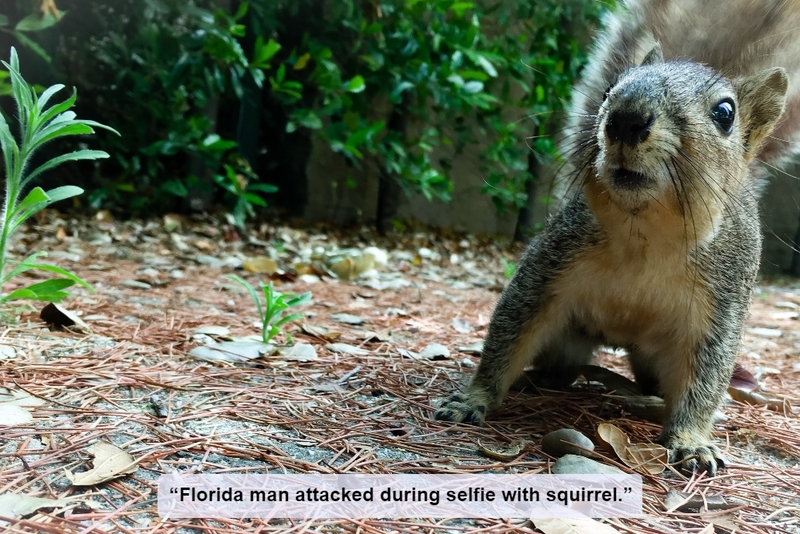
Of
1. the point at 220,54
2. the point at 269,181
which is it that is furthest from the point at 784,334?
the point at 269,181

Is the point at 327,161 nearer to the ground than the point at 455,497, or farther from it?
farther from it

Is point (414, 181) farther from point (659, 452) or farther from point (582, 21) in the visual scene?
point (659, 452)

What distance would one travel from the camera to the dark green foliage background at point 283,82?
4.04 meters

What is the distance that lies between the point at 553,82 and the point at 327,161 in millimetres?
2137

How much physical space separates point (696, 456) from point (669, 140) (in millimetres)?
779

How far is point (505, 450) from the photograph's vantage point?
1.48 metres

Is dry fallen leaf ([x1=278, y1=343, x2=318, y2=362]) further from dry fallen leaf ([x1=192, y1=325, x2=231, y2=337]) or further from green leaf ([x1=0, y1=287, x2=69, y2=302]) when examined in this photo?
green leaf ([x1=0, y1=287, x2=69, y2=302])

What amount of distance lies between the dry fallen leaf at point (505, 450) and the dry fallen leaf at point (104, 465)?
75 centimetres

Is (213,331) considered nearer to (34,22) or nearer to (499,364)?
Answer: (499,364)

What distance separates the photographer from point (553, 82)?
530 centimetres

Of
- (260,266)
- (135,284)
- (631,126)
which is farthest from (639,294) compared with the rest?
(260,266)

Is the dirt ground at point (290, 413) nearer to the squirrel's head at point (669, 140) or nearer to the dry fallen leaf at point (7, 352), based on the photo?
the dry fallen leaf at point (7, 352)

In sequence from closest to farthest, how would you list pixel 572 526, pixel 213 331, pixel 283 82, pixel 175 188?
pixel 572 526 < pixel 213 331 < pixel 175 188 < pixel 283 82

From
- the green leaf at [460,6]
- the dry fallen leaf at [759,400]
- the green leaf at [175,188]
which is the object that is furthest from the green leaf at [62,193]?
the green leaf at [460,6]
